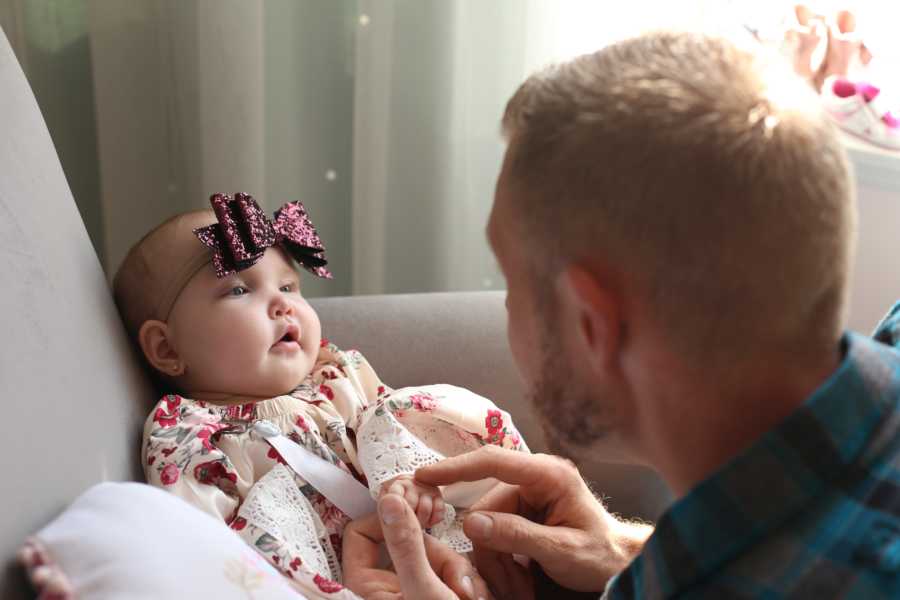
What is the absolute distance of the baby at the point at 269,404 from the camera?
131 centimetres

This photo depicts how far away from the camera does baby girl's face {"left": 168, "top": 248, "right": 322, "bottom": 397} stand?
1.47 metres

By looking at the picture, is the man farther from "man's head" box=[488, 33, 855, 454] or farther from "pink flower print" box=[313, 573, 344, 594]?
"pink flower print" box=[313, 573, 344, 594]

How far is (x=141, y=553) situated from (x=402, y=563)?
1.07 ft

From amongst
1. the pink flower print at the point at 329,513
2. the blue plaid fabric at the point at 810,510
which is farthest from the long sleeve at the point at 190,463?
the blue plaid fabric at the point at 810,510

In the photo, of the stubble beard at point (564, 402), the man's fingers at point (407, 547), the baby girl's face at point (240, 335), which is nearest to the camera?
the stubble beard at point (564, 402)

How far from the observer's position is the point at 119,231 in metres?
2.21

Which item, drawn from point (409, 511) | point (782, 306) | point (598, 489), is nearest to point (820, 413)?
point (782, 306)

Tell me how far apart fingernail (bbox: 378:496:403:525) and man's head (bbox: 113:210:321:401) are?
0.37 meters

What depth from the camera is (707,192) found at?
2.51 ft

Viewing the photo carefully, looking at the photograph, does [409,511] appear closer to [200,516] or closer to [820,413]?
[200,516]

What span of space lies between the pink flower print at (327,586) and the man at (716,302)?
43cm

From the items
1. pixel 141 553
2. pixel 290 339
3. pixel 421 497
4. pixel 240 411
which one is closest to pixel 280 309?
pixel 290 339

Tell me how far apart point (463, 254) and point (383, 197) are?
0.24 meters

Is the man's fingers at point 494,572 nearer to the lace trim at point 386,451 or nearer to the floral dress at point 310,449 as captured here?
the floral dress at point 310,449
